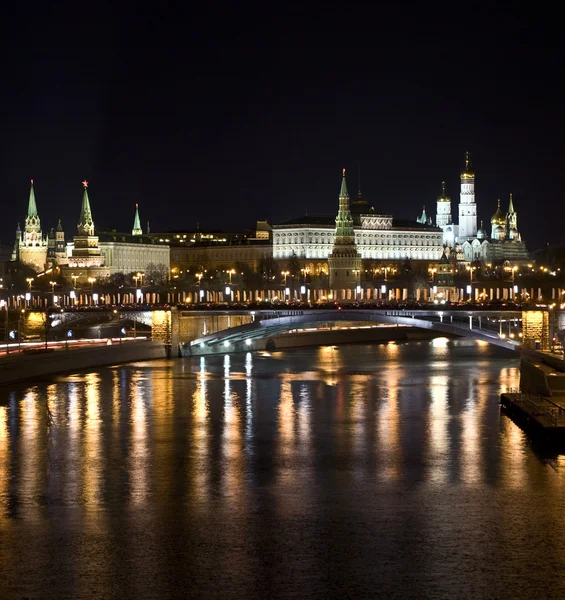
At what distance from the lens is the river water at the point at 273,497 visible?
20.9 meters

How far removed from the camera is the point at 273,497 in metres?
26.9

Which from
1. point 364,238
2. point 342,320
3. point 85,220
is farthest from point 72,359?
point 364,238

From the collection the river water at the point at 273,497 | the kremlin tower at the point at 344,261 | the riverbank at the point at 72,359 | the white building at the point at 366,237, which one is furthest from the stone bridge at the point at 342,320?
the white building at the point at 366,237

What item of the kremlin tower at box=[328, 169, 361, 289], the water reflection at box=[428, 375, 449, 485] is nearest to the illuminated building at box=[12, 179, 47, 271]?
the kremlin tower at box=[328, 169, 361, 289]

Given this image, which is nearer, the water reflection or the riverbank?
the water reflection

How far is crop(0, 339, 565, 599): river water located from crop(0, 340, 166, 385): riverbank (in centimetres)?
330

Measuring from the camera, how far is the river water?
20.9m

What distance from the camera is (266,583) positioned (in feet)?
67.4

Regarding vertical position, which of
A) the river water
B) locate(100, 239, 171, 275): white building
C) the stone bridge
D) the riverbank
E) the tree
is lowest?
the river water

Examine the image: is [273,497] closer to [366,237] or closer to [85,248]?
[85,248]

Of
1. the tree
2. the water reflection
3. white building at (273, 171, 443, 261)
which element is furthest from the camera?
white building at (273, 171, 443, 261)

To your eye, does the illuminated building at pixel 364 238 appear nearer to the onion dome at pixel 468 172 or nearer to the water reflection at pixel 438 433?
the onion dome at pixel 468 172

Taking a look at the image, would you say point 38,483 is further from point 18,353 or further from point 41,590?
point 18,353

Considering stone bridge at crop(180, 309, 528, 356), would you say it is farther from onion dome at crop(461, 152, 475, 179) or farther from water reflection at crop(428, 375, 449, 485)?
onion dome at crop(461, 152, 475, 179)
